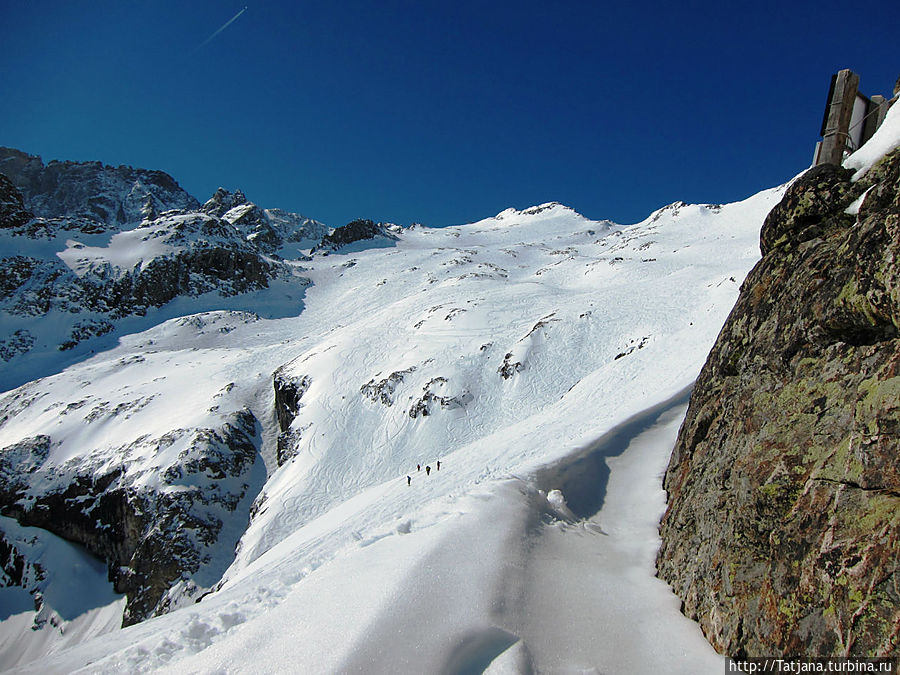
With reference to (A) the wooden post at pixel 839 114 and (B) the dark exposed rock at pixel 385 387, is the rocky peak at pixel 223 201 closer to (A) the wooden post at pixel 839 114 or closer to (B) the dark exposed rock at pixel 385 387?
(B) the dark exposed rock at pixel 385 387

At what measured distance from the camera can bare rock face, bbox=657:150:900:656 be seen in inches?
163

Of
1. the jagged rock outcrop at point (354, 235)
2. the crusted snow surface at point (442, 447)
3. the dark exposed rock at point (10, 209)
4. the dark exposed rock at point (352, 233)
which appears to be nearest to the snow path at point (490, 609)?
the crusted snow surface at point (442, 447)

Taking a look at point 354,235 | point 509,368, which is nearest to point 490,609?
point 509,368

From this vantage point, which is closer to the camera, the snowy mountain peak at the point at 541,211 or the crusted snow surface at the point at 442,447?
the crusted snow surface at the point at 442,447

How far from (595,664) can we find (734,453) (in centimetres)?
367

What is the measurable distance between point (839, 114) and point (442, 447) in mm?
26165

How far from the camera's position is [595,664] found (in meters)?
5.48

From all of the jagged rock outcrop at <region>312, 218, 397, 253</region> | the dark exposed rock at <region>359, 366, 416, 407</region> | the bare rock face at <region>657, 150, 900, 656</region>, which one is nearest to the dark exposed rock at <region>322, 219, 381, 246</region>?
the jagged rock outcrop at <region>312, 218, 397, 253</region>

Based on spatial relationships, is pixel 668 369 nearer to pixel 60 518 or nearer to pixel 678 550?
pixel 678 550

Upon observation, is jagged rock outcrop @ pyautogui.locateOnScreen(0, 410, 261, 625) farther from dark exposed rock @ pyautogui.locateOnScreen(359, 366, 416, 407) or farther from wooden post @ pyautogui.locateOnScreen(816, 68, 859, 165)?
wooden post @ pyautogui.locateOnScreen(816, 68, 859, 165)

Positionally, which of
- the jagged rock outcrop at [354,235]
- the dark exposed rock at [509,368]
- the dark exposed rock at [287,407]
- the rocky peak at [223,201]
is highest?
the rocky peak at [223,201]

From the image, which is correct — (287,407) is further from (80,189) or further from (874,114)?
(80,189)

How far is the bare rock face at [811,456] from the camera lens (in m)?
4.14

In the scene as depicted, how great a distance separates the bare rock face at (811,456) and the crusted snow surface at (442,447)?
1.16 m
